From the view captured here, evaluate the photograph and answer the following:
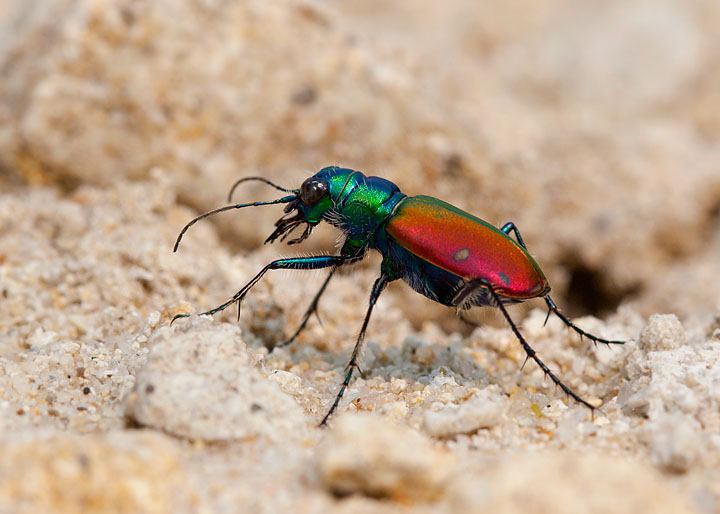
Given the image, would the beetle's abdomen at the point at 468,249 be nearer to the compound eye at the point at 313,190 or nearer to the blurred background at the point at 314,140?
the compound eye at the point at 313,190

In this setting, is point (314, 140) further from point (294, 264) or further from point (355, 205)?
point (294, 264)

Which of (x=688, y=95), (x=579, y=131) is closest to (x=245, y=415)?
(x=579, y=131)

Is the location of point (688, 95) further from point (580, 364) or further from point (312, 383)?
point (312, 383)

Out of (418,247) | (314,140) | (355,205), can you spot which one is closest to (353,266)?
(355,205)

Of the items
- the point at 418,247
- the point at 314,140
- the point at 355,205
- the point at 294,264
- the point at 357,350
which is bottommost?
the point at 357,350

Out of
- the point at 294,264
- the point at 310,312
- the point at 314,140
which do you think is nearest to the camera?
the point at 294,264

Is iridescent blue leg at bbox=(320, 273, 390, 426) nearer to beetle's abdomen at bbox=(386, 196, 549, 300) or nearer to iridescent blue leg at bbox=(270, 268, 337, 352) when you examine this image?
beetle's abdomen at bbox=(386, 196, 549, 300)

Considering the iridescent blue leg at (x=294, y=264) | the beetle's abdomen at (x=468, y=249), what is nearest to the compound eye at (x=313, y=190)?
the iridescent blue leg at (x=294, y=264)
